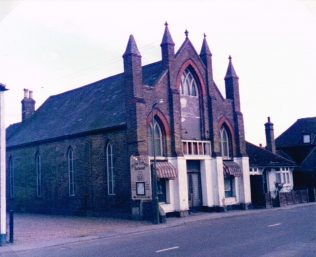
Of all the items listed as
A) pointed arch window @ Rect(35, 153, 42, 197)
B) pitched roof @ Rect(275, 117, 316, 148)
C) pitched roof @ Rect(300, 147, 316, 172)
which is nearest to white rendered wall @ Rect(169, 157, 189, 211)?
pointed arch window @ Rect(35, 153, 42, 197)

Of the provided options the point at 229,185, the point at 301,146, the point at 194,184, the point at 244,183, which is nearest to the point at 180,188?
the point at 194,184

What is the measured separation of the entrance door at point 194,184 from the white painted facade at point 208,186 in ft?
0.76

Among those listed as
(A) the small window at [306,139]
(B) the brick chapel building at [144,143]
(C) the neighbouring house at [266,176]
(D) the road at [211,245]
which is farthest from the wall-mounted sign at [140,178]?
(A) the small window at [306,139]

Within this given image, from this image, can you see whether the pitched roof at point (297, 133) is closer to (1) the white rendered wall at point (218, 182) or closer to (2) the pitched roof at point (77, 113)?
(1) the white rendered wall at point (218, 182)

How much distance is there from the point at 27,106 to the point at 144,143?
74.3 feet

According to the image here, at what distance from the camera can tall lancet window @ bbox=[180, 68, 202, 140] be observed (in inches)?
1127

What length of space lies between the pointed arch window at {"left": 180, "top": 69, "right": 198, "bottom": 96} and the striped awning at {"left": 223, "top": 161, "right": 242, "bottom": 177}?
5932 mm

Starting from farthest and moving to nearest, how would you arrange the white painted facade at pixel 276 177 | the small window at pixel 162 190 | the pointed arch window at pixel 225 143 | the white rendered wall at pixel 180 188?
the white painted facade at pixel 276 177, the pointed arch window at pixel 225 143, the white rendered wall at pixel 180 188, the small window at pixel 162 190

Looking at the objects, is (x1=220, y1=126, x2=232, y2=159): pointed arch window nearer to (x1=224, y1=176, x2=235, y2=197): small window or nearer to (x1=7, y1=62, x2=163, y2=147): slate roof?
(x1=224, y1=176, x2=235, y2=197): small window

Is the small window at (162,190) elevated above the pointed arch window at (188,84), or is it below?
below

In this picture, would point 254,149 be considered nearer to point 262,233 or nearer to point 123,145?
point 123,145

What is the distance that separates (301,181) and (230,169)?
63.6 ft

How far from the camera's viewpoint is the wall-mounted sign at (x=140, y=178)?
23375 mm

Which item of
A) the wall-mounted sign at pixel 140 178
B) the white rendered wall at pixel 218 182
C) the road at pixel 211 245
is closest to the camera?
the road at pixel 211 245
